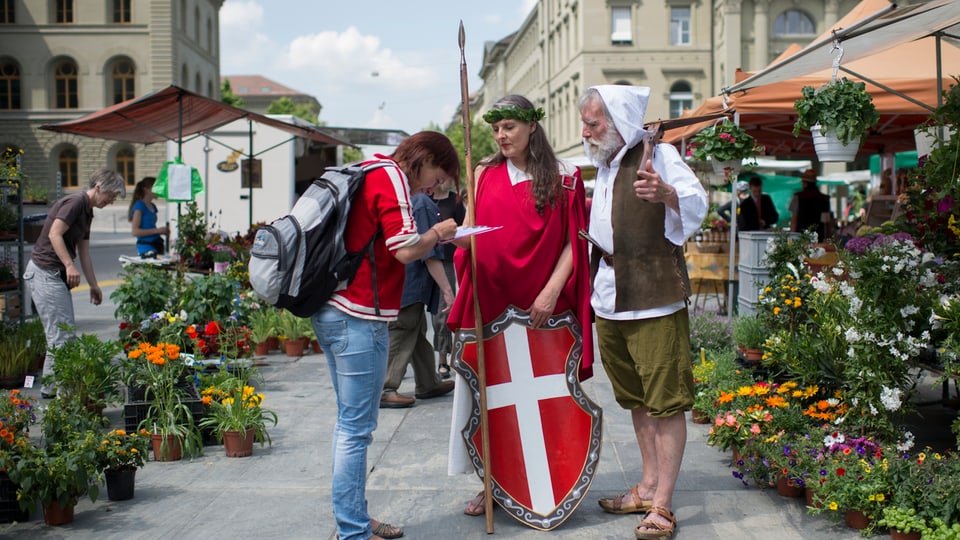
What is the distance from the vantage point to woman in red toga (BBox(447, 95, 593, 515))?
4164 mm

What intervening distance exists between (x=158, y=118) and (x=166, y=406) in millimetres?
6293

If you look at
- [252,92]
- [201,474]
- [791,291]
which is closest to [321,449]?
[201,474]

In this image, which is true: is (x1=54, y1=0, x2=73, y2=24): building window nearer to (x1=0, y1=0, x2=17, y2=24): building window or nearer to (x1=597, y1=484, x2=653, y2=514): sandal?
(x1=0, y1=0, x2=17, y2=24): building window

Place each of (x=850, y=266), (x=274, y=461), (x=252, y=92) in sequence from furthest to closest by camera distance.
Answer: (x=252, y=92), (x=274, y=461), (x=850, y=266)

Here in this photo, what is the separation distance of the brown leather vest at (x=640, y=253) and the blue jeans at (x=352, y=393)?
3.54 ft

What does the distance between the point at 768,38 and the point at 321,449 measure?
46.4 metres

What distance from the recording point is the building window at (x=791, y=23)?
48250 millimetres

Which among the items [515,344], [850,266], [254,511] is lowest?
[254,511]

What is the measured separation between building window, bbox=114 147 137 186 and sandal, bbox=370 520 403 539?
52956mm

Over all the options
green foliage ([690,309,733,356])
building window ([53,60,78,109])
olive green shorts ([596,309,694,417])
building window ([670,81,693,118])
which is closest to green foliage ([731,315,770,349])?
green foliage ([690,309,733,356])

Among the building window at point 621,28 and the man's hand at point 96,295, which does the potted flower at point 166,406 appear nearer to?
the man's hand at point 96,295

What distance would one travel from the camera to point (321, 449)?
227 inches

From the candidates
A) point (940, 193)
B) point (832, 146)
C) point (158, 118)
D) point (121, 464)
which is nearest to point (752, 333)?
point (832, 146)

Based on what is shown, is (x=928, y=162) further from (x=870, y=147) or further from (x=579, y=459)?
(x=870, y=147)
